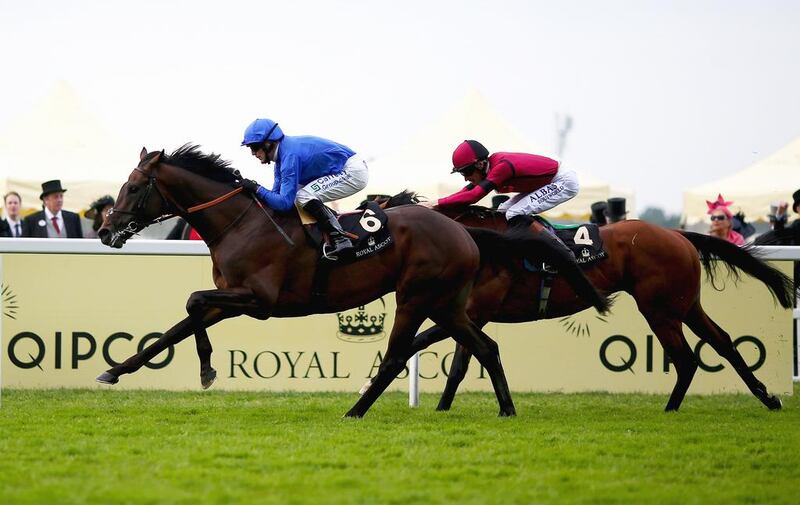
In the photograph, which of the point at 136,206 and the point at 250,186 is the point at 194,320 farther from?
the point at 250,186

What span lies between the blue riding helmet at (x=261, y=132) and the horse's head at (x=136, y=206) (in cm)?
55

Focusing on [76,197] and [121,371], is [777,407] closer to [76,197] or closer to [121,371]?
[121,371]

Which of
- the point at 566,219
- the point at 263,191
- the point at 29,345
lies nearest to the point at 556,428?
the point at 263,191

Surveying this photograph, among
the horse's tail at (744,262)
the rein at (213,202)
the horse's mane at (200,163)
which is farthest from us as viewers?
the horse's tail at (744,262)

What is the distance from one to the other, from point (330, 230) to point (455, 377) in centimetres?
154

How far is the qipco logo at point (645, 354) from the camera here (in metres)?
9.95

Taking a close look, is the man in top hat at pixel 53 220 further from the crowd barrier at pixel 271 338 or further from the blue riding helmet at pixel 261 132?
the blue riding helmet at pixel 261 132

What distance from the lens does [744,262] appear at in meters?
9.09

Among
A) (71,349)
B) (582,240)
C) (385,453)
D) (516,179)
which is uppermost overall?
(516,179)

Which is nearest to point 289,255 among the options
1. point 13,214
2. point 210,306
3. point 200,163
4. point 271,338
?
point 210,306

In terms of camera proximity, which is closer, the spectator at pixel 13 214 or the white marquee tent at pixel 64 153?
the spectator at pixel 13 214

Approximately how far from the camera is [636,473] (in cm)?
545

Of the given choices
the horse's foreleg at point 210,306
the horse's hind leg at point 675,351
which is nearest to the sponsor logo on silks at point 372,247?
the horse's foreleg at point 210,306

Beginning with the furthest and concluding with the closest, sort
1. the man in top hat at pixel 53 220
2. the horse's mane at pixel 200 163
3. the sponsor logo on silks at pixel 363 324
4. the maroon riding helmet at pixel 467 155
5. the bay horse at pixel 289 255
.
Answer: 1. the man in top hat at pixel 53 220
2. the sponsor logo on silks at pixel 363 324
3. the maroon riding helmet at pixel 467 155
4. the horse's mane at pixel 200 163
5. the bay horse at pixel 289 255
